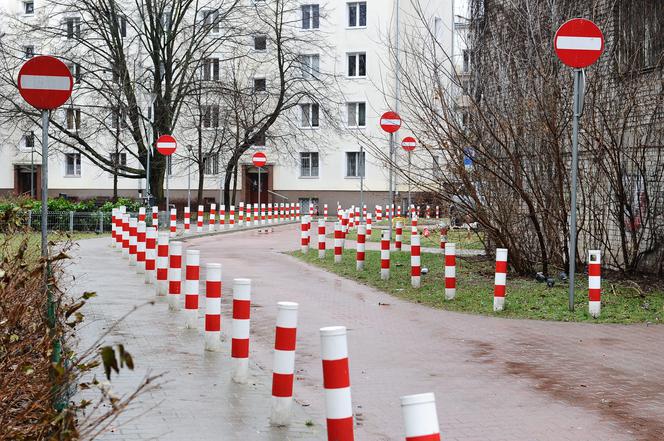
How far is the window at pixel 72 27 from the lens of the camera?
1443 inches

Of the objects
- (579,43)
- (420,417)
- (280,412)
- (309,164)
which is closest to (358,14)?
(309,164)

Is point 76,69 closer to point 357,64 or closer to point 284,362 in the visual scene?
point 357,64

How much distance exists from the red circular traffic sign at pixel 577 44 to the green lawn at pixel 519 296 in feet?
11.1

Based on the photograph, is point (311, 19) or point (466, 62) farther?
point (311, 19)

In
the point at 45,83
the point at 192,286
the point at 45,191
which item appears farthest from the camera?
the point at 192,286

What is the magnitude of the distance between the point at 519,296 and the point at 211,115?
37.8 meters

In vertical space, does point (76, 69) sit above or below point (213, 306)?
above

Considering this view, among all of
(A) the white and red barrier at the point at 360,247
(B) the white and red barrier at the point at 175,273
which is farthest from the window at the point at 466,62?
(B) the white and red barrier at the point at 175,273

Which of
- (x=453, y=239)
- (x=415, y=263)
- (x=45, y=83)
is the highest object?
(x=45, y=83)

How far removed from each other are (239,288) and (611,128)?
9.27 m

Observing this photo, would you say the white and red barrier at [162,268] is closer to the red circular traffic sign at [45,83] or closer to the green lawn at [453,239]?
the red circular traffic sign at [45,83]

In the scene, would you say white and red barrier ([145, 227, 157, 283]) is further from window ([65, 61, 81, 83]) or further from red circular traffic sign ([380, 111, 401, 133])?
window ([65, 61, 81, 83])

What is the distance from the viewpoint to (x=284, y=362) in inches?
264

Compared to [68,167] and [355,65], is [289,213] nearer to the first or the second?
[355,65]
